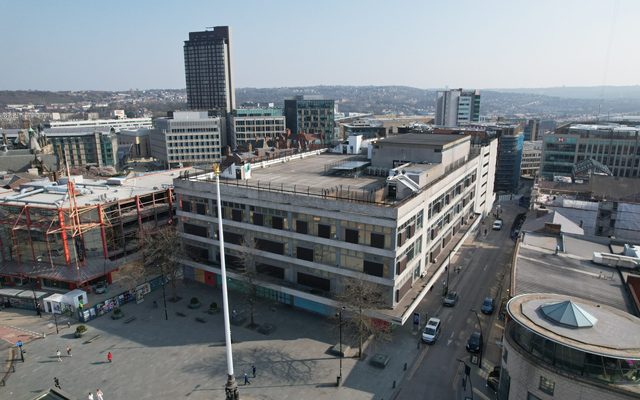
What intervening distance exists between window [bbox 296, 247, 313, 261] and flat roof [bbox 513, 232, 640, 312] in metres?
21.2

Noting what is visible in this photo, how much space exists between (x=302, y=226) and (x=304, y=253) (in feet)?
10.5

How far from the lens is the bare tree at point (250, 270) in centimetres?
4859

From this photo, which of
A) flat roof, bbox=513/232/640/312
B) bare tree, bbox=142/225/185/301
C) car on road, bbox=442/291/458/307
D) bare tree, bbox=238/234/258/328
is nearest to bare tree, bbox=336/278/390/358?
bare tree, bbox=238/234/258/328

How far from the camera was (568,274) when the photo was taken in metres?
46.3

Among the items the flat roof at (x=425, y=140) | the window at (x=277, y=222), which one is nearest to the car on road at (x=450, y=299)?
the flat roof at (x=425, y=140)

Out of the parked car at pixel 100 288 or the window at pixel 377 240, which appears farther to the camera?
the parked car at pixel 100 288

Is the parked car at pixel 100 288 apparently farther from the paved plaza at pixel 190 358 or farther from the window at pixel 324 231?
the window at pixel 324 231

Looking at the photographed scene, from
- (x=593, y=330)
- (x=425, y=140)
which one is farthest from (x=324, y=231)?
(x=425, y=140)

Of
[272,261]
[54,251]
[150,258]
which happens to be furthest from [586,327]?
[54,251]

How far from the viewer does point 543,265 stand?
48781 millimetres

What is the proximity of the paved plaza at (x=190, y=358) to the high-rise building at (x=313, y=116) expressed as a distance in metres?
142

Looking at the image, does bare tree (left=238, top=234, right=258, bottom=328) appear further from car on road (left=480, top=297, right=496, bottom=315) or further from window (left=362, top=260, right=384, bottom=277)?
car on road (left=480, top=297, right=496, bottom=315)

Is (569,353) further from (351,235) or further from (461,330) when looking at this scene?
(351,235)

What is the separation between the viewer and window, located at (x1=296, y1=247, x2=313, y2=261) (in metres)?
48.8
